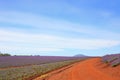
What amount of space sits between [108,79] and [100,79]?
0.55m

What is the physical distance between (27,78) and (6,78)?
188cm

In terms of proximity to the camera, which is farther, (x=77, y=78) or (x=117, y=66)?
(x=117, y=66)

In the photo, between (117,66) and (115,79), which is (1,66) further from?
(115,79)

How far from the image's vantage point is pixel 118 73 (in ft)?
65.2

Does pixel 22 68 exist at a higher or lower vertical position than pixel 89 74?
higher

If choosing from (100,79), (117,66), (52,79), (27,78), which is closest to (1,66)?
(27,78)

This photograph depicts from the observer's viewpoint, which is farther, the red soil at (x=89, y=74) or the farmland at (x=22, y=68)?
the farmland at (x=22, y=68)

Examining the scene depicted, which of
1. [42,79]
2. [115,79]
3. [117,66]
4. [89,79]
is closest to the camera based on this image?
[115,79]

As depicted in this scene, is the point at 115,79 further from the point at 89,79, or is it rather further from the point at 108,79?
the point at 89,79

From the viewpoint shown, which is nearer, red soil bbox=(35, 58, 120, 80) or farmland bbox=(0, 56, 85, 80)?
red soil bbox=(35, 58, 120, 80)

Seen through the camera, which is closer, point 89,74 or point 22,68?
point 89,74

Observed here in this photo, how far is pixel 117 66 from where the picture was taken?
22.5 meters

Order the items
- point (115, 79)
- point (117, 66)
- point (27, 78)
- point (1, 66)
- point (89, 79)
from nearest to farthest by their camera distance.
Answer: point (115, 79)
point (89, 79)
point (117, 66)
point (27, 78)
point (1, 66)

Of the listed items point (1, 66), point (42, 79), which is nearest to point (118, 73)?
point (42, 79)
